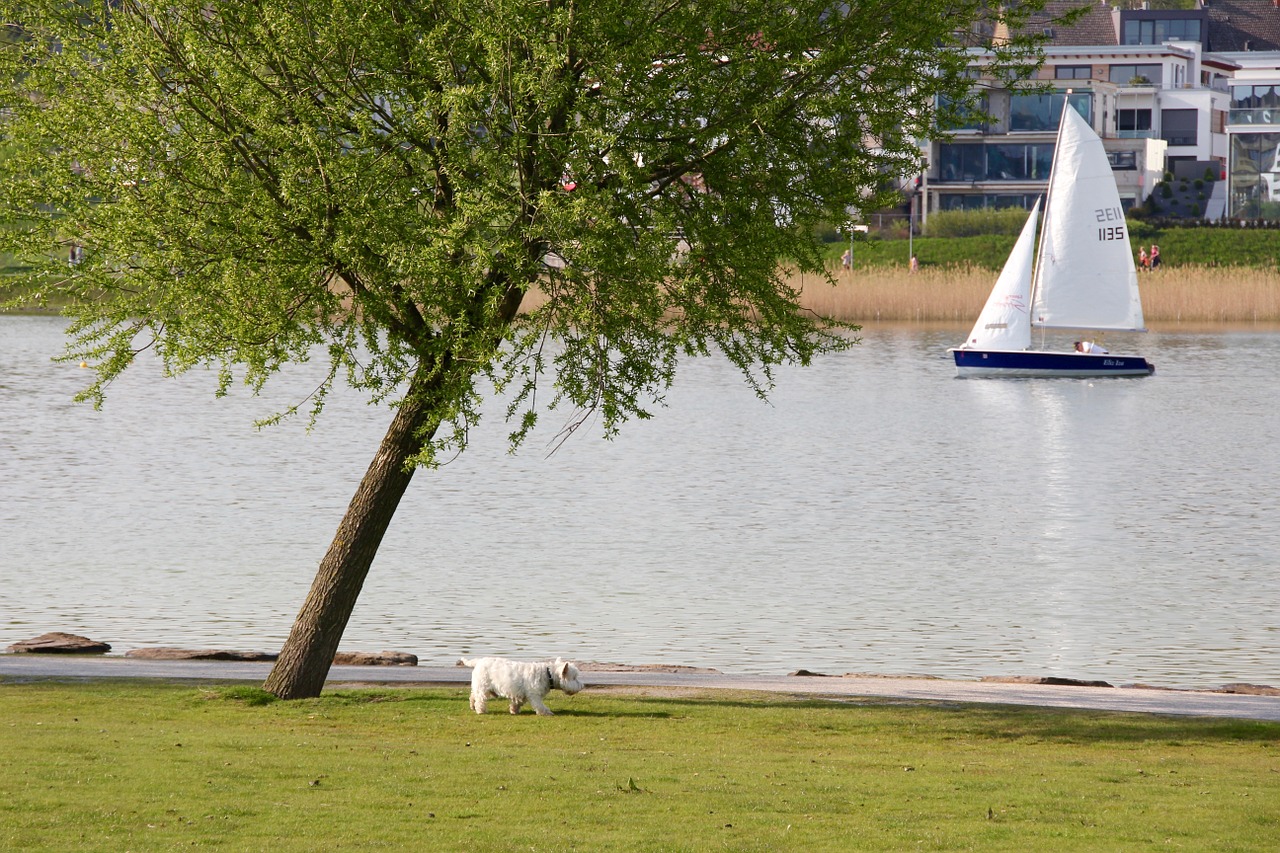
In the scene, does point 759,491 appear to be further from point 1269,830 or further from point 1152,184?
point 1152,184

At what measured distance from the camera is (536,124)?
12.7m

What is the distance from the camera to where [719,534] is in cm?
2955

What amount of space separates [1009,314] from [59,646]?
1862 inches

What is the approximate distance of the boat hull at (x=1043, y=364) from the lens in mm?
59531

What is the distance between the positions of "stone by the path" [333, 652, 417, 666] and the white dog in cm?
361

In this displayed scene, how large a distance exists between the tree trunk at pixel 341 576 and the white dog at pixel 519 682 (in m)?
1.36

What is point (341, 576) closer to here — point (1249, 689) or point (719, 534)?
point (1249, 689)

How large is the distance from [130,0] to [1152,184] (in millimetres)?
108833

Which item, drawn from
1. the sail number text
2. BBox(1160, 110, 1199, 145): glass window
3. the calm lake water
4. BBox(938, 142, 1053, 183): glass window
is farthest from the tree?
BBox(1160, 110, 1199, 145): glass window

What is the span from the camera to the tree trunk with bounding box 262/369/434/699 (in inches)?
560

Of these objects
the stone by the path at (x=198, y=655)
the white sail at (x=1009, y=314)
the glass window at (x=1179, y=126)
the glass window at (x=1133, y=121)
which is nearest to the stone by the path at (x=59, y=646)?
the stone by the path at (x=198, y=655)

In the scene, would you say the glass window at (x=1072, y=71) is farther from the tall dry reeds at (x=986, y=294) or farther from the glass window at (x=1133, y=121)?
the tall dry reeds at (x=986, y=294)

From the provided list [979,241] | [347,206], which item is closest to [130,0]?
[347,206]

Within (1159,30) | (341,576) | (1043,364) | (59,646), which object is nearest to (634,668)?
(341,576)
